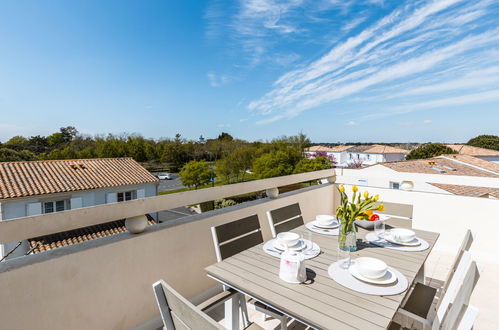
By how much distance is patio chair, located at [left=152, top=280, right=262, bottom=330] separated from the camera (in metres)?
0.63

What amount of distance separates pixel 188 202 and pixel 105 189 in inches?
562

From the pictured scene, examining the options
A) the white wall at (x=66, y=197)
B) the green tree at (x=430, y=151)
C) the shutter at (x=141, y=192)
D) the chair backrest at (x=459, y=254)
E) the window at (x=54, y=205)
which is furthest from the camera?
the green tree at (x=430, y=151)

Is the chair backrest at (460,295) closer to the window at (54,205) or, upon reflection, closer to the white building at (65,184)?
the white building at (65,184)

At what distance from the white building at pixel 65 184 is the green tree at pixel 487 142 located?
48969 mm

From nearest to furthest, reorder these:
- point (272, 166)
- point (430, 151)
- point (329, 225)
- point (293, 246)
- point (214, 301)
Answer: point (214, 301) → point (293, 246) → point (329, 225) → point (272, 166) → point (430, 151)

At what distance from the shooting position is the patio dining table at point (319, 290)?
85 centimetres

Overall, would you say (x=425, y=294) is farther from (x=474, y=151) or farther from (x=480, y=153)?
(x=474, y=151)

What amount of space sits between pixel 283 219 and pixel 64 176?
15700mm

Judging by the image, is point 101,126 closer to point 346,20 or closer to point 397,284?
point 346,20

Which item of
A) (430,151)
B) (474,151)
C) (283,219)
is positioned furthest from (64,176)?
(474,151)

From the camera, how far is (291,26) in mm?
12547

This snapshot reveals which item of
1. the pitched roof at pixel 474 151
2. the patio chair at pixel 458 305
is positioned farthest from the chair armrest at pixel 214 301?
the pitched roof at pixel 474 151

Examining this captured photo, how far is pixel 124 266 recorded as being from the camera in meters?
1.54

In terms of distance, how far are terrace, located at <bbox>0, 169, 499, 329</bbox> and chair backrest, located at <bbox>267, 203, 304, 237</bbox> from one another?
1.35 feet
